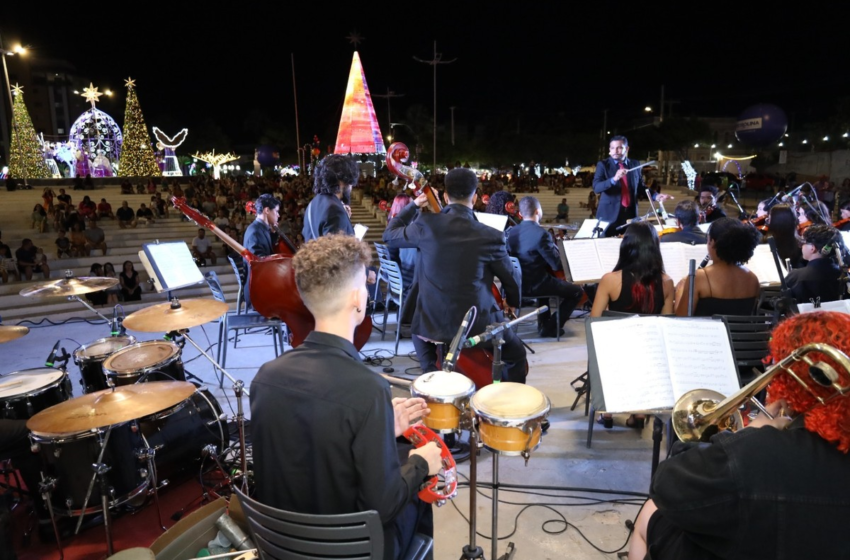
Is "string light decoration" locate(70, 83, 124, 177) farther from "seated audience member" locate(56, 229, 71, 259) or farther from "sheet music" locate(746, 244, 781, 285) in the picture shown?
"sheet music" locate(746, 244, 781, 285)

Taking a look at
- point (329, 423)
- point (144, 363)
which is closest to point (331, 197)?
point (144, 363)

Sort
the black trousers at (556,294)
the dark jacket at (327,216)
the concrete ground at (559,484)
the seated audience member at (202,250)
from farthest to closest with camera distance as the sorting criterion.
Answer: the seated audience member at (202,250), the black trousers at (556,294), the dark jacket at (327,216), the concrete ground at (559,484)

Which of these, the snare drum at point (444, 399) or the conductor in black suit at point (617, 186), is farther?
the conductor in black suit at point (617, 186)


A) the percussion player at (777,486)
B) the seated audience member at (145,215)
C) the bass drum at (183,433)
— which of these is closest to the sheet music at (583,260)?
the bass drum at (183,433)

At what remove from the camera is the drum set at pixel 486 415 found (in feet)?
7.29

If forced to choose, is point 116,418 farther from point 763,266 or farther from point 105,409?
point 763,266

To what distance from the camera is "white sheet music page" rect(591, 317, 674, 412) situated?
2.35 meters

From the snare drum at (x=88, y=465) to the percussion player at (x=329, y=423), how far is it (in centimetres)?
168

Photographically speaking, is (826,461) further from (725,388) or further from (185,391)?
(185,391)

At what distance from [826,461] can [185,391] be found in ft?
9.23

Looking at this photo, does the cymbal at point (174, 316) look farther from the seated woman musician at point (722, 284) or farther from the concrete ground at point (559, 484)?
the seated woman musician at point (722, 284)

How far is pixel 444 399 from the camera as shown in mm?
2332

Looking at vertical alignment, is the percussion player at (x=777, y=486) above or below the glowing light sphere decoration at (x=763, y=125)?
below

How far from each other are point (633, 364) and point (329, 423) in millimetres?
1556
